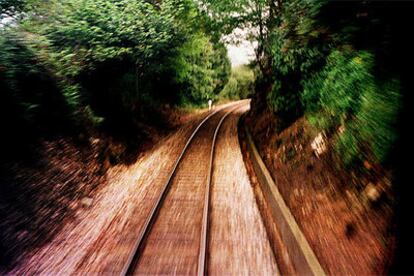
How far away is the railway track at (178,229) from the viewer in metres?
5.41

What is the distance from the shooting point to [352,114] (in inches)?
225

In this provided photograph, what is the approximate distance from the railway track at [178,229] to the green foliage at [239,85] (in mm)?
34572

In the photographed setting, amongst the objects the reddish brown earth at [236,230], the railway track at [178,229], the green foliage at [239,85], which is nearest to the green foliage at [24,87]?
the railway track at [178,229]

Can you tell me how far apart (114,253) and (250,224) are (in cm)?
319

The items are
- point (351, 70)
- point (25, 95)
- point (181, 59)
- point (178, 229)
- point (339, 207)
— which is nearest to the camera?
point (339, 207)

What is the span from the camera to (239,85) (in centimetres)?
4847

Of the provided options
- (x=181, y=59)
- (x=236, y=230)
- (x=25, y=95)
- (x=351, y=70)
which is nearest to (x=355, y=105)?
(x=351, y=70)

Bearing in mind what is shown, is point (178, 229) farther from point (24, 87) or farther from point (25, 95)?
point (24, 87)

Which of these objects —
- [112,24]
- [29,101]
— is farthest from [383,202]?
[112,24]

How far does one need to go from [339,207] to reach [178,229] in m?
3.52

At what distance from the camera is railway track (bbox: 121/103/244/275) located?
5414 millimetres

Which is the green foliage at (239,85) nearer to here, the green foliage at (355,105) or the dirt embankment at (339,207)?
the dirt embankment at (339,207)

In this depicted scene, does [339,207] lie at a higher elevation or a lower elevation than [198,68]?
lower

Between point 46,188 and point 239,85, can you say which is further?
point 239,85
